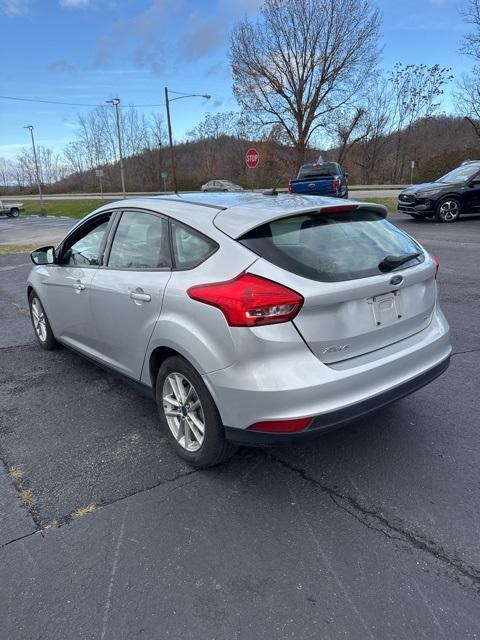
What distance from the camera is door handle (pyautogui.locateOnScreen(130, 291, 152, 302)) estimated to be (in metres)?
3.09

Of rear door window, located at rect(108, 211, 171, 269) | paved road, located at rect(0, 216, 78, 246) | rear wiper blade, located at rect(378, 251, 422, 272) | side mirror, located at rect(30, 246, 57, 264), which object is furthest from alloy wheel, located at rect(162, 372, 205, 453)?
paved road, located at rect(0, 216, 78, 246)

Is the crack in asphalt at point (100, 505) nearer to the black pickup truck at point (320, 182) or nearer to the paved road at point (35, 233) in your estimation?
the black pickup truck at point (320, 182)

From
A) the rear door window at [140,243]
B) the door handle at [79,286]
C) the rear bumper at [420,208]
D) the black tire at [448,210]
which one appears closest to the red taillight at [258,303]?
the rear door window at [140,243]

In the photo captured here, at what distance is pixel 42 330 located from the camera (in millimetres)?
5297

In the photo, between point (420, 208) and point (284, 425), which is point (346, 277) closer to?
point (284, 425)

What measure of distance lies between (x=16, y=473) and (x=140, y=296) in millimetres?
1357

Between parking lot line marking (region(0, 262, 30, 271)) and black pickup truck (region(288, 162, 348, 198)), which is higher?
black pickup truck (region(288, 162, 348, 198))

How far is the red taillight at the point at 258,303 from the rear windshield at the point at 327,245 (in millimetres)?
161

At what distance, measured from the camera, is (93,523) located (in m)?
2.61

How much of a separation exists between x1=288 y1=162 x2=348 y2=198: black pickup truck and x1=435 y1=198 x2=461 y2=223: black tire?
355cm

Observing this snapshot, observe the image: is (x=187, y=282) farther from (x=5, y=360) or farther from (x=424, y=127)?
(x=424, y=127)

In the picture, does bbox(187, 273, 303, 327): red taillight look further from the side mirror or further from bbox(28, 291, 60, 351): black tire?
bbox(28, 291, 60, 351): black tire

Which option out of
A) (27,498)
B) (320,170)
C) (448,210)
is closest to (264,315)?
(27,498)

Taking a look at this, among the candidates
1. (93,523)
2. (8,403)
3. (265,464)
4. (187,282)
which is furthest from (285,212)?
(8,403)
